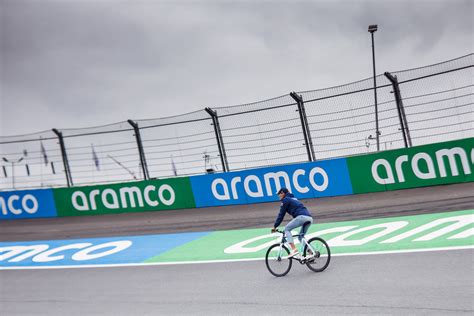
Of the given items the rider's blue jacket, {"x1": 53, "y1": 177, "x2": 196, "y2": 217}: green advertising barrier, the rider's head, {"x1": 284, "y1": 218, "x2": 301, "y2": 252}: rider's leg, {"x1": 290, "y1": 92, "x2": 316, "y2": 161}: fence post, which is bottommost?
{"x1": 284, "y1": 218, "x2": 301, "y2": 252}: rider's leg

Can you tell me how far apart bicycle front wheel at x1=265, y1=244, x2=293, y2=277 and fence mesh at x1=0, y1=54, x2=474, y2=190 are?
4.73 metres

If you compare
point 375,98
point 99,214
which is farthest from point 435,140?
point 99,214

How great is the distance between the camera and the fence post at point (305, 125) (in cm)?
1414

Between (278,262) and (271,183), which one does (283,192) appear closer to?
(278,262)

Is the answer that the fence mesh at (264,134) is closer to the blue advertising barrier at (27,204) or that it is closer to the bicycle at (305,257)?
the blue advertising barrier at (27,204)

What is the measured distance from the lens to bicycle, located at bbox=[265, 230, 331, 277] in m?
8.89

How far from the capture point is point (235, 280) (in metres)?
8.96

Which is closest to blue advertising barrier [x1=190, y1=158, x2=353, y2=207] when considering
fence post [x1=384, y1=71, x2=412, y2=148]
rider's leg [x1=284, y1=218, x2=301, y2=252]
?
fence post [x1=384, y1=71, x2=412, y2=148]

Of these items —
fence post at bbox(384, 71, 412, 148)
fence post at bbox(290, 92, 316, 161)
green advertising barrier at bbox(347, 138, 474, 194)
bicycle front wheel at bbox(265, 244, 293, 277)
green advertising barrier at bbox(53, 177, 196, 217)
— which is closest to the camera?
bicycle front wheel at bbox(265, 244, 293, 277)

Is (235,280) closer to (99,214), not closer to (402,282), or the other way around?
(402,282)

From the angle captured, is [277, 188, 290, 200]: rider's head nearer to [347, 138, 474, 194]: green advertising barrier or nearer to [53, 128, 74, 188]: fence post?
[347, 138, 474, 194]: green advertising barrier

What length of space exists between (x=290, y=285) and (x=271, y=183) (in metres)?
6.70

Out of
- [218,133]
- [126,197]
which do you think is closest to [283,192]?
[218,133]

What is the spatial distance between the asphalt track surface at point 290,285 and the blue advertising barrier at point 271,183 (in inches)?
34.3
